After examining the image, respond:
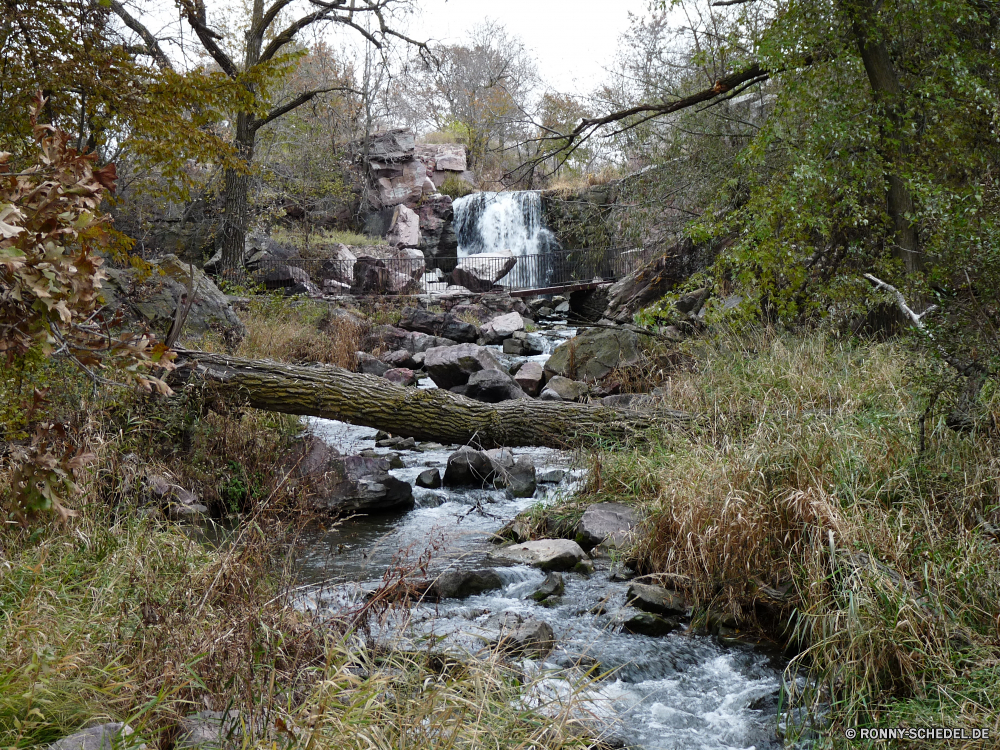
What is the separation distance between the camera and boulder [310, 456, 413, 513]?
6.23 metres

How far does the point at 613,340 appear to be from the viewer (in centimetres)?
1082

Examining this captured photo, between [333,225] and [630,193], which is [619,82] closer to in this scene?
[630,193]

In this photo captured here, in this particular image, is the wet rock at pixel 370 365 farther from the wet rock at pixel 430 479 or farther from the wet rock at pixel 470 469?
the wet rock at pixel 470 469

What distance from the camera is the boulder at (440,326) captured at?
15.6 m

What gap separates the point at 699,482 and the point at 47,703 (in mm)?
3362

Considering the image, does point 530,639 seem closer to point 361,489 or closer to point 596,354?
point 361,489

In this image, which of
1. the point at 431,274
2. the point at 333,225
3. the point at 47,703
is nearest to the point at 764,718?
the point at 47,703

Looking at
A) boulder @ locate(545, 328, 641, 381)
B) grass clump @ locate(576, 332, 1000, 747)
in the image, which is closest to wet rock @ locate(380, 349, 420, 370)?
boulder @ locate(545, 328, 641, 381)

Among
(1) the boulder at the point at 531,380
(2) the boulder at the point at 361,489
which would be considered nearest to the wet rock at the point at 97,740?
(2) the boulder at the point at 361,489

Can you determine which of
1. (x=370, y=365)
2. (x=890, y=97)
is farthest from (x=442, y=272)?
(x=890, y=97)

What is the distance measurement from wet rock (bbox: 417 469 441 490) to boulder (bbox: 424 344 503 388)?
13.1 feet

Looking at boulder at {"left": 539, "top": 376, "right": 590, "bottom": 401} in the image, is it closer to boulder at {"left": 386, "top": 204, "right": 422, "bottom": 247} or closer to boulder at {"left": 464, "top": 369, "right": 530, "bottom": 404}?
boulder at {"left": 464, "top": 369, "right": 530, "bottom": 404}

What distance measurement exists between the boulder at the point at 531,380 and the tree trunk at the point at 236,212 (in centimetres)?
636

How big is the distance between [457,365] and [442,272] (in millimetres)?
12359
